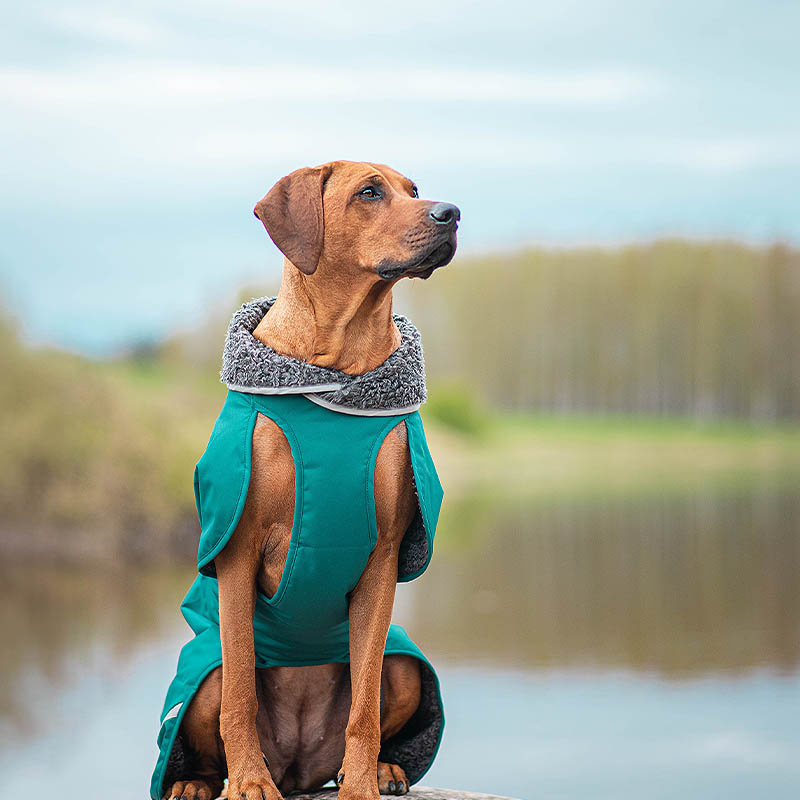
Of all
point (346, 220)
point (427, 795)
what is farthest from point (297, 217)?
point (427, 795)

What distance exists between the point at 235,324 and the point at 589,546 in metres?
14.3

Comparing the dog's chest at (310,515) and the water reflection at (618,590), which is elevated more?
the dog's chest at (310,515)

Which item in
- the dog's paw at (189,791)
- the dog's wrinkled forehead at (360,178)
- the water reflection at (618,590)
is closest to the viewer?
the dog's wrinkled forehead at (360,178)

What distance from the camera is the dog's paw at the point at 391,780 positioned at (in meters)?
3.00

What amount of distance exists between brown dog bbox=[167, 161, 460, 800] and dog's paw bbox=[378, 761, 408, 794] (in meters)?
0.15

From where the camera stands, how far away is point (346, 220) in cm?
268

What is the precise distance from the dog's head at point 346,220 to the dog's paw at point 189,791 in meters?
1.39

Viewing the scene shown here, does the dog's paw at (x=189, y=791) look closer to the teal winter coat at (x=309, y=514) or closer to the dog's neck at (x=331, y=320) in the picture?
the teal winter coat at (x=309, y=514)

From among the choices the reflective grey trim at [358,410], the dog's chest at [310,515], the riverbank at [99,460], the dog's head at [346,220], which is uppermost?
the dog's head at [346,220]

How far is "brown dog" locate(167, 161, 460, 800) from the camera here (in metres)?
2.67

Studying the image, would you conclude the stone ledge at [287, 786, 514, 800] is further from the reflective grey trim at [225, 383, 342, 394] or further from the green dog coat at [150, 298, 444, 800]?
the reflective grey trim at [225, 383, 342, 394]

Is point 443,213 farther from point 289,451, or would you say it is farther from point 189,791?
point 189,791

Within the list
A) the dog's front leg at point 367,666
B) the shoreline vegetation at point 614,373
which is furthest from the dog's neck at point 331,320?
the shoreline vegetation at point 614,373

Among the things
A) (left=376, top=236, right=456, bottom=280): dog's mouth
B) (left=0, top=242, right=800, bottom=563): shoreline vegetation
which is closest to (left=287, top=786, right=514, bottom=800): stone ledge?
(left=376, top=236, right=456, bottom=280): dog's mouth
